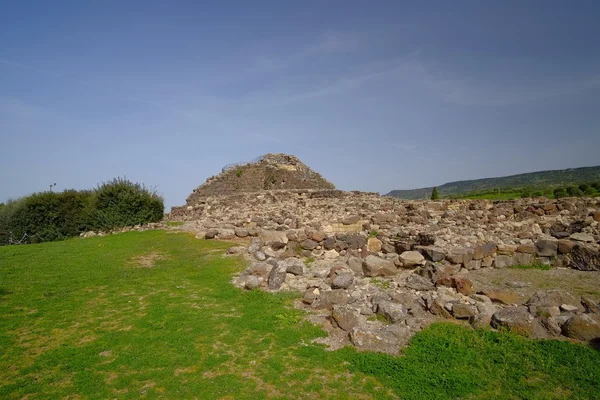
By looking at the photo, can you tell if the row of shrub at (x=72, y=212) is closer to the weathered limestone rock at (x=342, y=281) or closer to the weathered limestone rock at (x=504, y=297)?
the weathered limestone rock at (x=342, y=281)

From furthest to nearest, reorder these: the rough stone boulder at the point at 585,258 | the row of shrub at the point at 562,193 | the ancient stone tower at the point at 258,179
A: the ancient stone tower at the point at 258,179 → the row of shrub at the point at 562,193 → the rough stone boulder at the point at 585,258

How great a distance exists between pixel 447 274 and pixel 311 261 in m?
4.48

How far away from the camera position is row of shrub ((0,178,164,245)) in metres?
22.6

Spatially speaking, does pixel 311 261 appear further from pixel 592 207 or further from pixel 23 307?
pixel 592 207

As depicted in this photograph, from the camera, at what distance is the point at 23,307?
815cm

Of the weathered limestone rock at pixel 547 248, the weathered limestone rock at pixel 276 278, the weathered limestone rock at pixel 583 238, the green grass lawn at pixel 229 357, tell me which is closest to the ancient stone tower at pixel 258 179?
the weathered limestone rock at pixel 276 278

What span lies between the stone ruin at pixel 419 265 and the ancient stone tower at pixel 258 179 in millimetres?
12343

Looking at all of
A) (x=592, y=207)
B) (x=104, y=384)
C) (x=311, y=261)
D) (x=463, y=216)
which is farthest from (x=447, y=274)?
(x=592, y=207)

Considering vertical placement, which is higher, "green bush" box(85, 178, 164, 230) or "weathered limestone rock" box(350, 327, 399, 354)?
"green bush" box(85, 178, 164, 230)

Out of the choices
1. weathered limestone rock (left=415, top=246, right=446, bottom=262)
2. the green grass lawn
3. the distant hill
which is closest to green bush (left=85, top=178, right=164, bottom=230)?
the green grass lawn

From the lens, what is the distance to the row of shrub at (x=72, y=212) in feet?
74.1

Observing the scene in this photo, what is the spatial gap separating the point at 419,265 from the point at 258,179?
Result: 81.6 ft

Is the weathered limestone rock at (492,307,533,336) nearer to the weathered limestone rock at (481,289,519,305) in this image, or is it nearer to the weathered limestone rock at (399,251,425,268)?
the weathered limestone rock at (481,289,519,305)

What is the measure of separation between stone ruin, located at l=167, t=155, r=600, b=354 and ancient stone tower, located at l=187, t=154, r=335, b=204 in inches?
486
